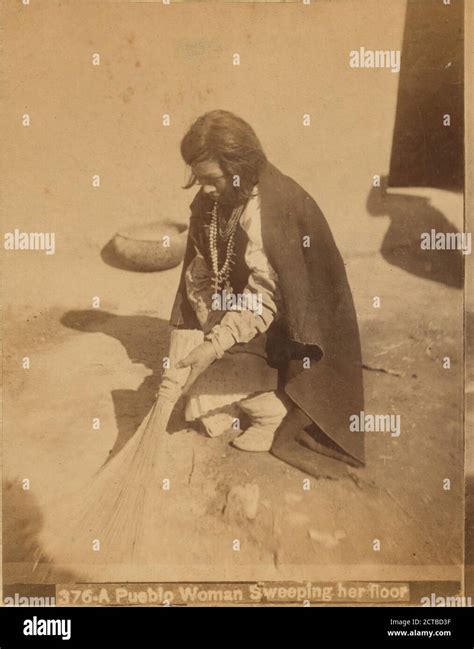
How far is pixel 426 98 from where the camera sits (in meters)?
5.26

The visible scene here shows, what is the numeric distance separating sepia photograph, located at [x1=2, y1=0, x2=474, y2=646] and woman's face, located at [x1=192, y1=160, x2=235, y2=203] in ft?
0.04

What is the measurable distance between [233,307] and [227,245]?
12.6 inches

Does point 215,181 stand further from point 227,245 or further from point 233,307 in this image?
point 233,307

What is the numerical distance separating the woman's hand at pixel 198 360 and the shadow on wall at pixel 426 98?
129 cm

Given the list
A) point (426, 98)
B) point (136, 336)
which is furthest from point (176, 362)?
point (426, 98)

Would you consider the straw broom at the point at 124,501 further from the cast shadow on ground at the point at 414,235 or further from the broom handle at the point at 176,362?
the cast shadow on ground at the point at 414,235

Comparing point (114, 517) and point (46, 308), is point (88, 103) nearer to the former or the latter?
point (46, 308)

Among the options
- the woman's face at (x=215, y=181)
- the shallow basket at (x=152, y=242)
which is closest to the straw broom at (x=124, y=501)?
the shallow basket at (x=152, y=242)

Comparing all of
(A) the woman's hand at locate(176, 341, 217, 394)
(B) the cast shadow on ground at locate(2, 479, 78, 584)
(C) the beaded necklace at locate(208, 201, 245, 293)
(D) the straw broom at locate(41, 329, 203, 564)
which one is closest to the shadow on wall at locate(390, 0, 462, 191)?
(C) the beaded necklace at locate(208, 201, 245, 293)

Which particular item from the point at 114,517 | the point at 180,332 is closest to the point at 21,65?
the point at 180,332

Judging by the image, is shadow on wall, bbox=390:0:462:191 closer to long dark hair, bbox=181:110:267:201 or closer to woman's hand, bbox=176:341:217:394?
long dark hair, bbox=181:110:267:201

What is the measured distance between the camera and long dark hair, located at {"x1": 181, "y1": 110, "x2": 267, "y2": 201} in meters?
5.19

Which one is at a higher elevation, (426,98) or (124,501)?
(426,98)

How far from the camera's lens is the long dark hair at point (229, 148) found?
5.19 metres
